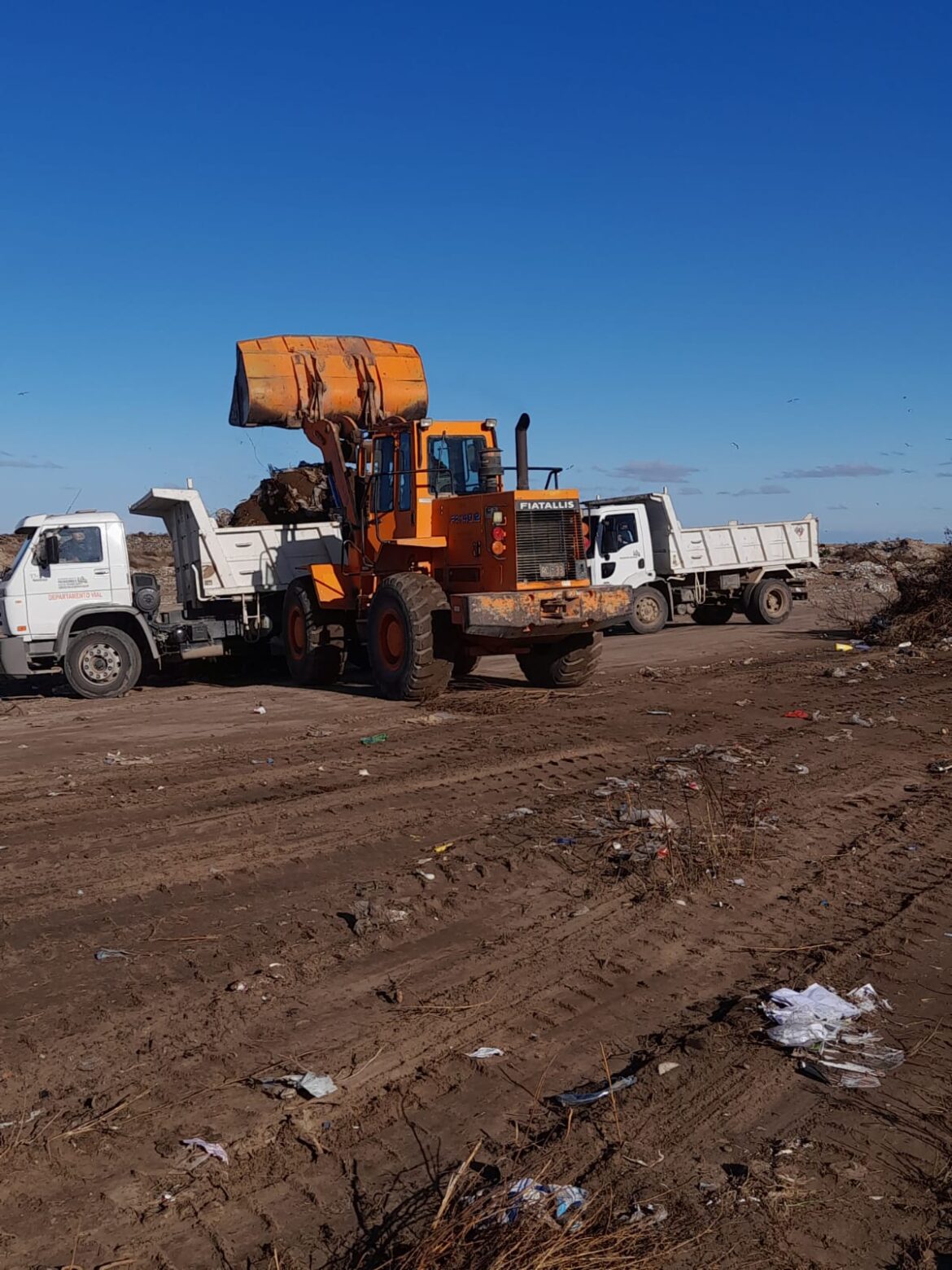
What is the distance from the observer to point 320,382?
1426cm

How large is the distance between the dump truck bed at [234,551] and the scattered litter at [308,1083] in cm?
1077

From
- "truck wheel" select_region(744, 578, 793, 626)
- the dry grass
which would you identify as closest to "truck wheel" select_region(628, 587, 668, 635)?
"truck wheel" select_region(744, 578, 793, 626)

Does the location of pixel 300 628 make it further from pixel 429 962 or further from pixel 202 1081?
pixel 202 1081

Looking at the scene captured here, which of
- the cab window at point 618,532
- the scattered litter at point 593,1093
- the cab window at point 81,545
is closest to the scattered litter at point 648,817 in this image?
the scattered litter at point 593,1093

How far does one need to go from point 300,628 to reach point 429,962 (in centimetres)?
929

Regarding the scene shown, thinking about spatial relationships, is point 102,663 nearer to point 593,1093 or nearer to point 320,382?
point 320,382

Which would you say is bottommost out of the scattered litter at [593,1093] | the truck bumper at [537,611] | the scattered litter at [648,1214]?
the scattered litter at [648,1214]

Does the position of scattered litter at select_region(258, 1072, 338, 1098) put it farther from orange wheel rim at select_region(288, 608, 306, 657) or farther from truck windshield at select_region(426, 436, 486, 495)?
orange wheel rim at select_region(288, 608, 306, 657)

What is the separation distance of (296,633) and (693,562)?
9.06m

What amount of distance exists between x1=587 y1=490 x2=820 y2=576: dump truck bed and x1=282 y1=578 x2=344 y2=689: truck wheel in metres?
7.39

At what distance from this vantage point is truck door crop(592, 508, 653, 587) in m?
19.4

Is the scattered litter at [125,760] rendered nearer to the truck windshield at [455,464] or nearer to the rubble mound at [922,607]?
the truck windshield at [455,464]

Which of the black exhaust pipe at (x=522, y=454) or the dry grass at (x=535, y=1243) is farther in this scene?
the black exhaust pipe at (x=522, y=454)

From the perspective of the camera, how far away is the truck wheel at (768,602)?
2122 centimetres
